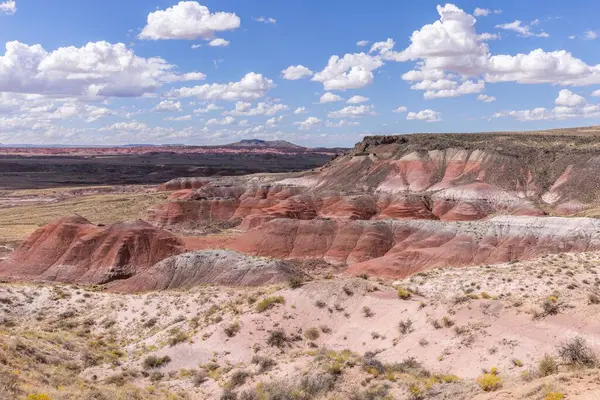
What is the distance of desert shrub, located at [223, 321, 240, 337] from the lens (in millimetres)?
22750

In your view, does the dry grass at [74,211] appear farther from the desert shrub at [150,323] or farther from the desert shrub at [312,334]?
the desert shrub at [312,334]

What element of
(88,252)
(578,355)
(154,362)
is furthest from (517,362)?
(88,252)

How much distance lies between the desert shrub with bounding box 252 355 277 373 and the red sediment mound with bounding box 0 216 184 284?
29.2m

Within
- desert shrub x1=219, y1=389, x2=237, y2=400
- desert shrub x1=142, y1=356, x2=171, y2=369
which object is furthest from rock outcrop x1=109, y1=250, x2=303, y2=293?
desert shrub x1=219, y1=389, x2=237, y2=400

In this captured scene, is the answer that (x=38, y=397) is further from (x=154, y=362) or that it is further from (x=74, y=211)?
(x=74, y=211)

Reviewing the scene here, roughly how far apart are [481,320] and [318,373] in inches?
282

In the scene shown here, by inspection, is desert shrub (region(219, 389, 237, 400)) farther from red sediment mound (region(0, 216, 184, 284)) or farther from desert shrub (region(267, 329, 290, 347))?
red sediment mound (region(0, 216, 184, 284))

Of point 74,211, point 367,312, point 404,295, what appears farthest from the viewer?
point 74,211

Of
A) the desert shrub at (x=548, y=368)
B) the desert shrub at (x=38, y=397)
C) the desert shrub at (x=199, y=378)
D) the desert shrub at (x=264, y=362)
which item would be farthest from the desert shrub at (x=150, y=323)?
the desert shrub at (x=548, y=368)

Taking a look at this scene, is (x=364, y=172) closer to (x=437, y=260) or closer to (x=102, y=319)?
(x=437, y=260)

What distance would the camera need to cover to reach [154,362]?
866 inches

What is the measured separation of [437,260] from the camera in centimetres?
4450

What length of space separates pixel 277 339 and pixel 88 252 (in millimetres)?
32342

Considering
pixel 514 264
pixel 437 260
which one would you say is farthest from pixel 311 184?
pixel 514 264
